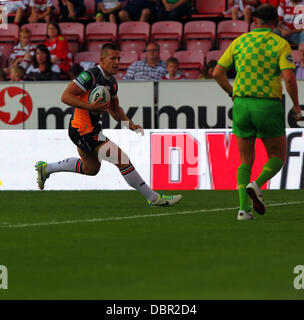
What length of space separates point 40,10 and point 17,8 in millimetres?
538

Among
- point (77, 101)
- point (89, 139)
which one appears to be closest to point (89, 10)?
point (89, 139)

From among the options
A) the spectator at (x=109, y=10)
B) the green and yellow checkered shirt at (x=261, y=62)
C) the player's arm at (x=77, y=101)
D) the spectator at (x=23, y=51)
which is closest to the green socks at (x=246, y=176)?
the green and yellow checkered shirt at (x=261, y=62)

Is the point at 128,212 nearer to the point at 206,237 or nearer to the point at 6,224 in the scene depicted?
the point at 6,224

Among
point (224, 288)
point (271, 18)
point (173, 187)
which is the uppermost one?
point (271, 18)

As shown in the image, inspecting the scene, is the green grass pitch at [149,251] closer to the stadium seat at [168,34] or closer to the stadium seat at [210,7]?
the stadium seat at [168,34]

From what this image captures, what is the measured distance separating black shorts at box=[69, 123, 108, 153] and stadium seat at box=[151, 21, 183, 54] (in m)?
8.26

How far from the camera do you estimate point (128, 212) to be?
1110 cm

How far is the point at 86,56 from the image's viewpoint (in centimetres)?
1948

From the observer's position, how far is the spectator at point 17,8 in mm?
20953

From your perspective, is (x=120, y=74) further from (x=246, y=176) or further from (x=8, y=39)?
(x=246, y=176)

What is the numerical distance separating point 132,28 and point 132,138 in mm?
5137

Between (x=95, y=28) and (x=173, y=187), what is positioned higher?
(x=95, y=28)

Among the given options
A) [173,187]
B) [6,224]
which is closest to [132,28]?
[173,187]

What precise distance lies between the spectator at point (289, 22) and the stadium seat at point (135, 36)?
285 centimetres
